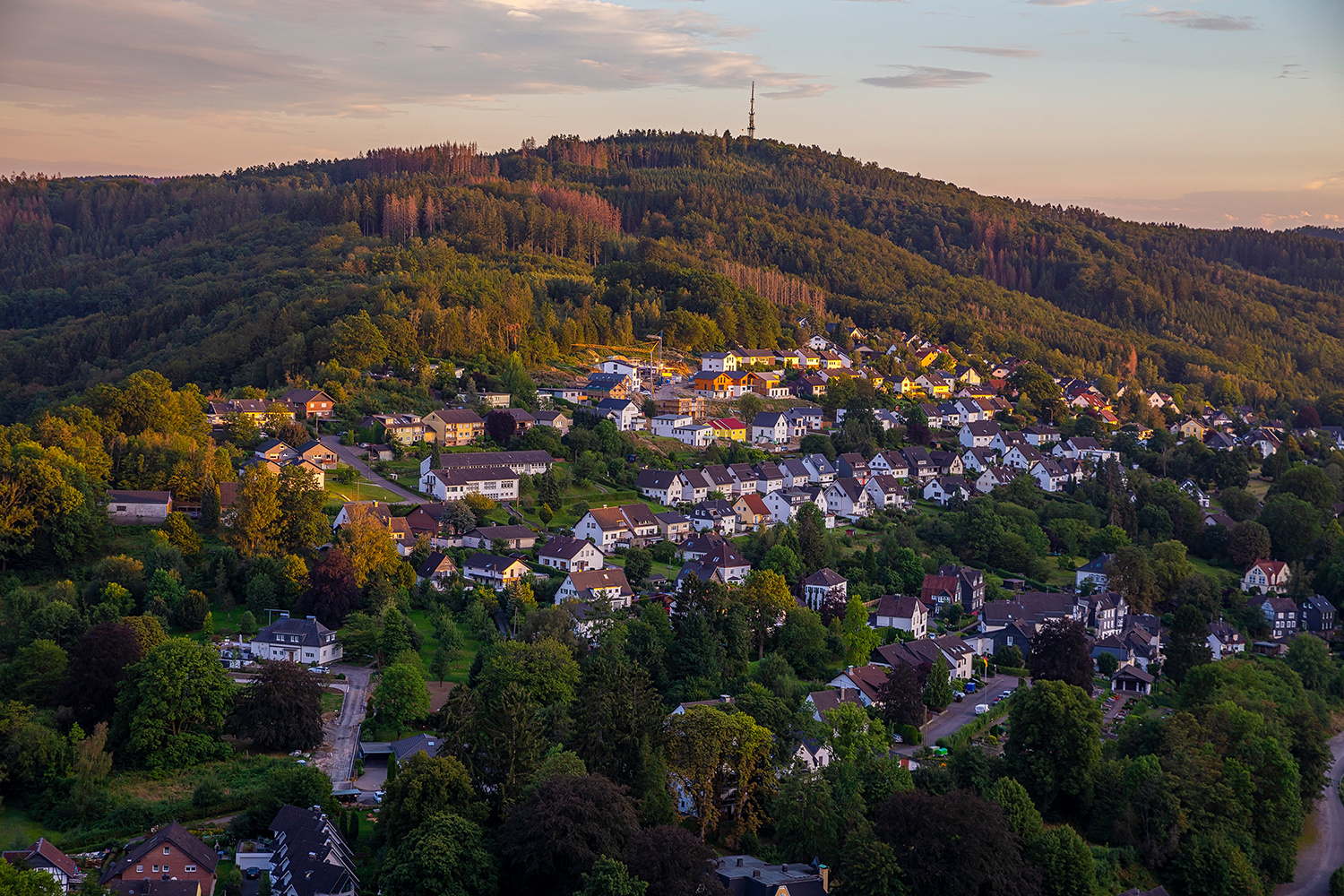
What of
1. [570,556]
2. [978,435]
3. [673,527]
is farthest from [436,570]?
[978,435]

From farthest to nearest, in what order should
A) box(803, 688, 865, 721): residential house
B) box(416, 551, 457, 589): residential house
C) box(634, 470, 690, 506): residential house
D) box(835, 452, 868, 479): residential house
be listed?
box(835, 452, 868, 479): residential house < box(634, 470, 690, 506): residential house < box(416, 551, 457, 589): residential house < box(803, 688, 865, 721): residential house

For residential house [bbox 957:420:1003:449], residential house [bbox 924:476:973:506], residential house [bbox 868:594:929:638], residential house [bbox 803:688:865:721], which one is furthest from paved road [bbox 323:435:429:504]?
residential house [bbox 957:420:1003:449]

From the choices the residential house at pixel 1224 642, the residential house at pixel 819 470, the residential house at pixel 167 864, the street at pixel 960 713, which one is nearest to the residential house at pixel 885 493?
the residential house at pixel 819 470

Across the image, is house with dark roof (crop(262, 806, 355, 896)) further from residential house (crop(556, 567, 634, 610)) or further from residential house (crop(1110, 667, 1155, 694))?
residential house (crop(1110, 667, 1155, 694))

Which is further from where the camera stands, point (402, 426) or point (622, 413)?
point (622, 413)

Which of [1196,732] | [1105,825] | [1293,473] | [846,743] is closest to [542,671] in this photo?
[846,743]

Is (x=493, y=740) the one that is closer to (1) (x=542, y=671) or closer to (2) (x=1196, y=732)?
(1) (x=542, y=671)

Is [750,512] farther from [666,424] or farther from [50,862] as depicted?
[50,862]
